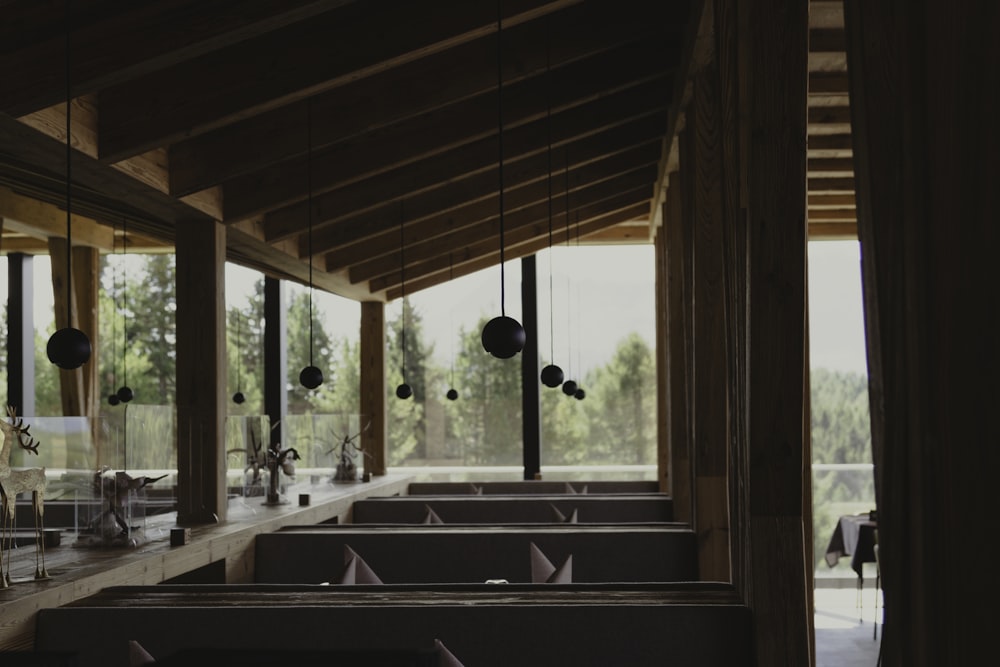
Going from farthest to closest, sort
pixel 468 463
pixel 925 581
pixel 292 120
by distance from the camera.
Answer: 1. pixel 468 463
2. pixel 292 120
3. pixel 925 581

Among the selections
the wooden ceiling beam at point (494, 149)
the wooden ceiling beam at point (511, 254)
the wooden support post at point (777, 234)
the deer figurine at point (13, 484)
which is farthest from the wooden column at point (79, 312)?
the wooden support post at point (777, 234)

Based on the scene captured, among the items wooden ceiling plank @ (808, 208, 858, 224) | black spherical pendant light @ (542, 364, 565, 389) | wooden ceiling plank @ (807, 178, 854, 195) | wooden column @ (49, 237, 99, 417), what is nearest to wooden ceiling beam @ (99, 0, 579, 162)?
black spherical pendant light @ (542, 364, 565, 389)

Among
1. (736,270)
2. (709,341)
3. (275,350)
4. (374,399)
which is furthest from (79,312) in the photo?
(736,270)

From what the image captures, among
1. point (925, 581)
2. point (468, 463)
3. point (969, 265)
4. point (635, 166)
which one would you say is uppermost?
point (635, 166)

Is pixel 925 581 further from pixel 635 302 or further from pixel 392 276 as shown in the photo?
pixel 635 302

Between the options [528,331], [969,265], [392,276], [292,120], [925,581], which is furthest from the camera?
[528,331]

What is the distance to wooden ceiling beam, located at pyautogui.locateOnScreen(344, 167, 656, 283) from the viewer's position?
28.7 ft

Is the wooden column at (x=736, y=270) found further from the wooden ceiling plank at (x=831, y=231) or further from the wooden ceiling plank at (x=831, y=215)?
the wooden ceiling plank at (x=831, y=231)

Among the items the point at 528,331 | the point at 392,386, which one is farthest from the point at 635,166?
the point at 392,386

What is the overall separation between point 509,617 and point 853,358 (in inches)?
406

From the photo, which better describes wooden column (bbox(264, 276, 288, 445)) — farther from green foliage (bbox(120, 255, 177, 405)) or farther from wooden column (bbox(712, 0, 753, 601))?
wooden column (bbox(712, 0, 753, 601))

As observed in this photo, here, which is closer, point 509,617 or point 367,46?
point 509,617

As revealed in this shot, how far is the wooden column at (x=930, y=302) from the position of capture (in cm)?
97

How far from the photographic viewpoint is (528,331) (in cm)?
1130
